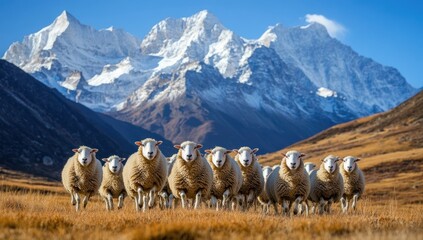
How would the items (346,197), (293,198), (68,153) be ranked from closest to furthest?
1. (293,198)
2. (346,197)
3. (68,153)

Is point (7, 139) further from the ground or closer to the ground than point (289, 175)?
further from the ground

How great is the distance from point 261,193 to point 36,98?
171 meters

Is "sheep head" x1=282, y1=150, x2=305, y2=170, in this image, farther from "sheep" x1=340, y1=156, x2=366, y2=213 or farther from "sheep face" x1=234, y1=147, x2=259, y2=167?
"sheep" x1=340, y1=156, x2=366, y2=213

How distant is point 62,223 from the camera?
11156mm

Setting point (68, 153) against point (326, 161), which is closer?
Answer: point (326, 161)

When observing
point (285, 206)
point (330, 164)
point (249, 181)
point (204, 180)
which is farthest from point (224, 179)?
point (330, 164)

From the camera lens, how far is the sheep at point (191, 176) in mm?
18141

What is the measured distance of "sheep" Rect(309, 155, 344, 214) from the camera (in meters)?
20.5

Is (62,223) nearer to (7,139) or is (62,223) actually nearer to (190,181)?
(190,181)

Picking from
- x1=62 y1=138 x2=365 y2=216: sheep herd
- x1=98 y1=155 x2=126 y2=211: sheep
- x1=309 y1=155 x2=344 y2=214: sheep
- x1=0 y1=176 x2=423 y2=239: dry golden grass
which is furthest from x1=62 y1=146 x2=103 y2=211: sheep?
x1=309 y1=155 x2=344 y2=214: sheep

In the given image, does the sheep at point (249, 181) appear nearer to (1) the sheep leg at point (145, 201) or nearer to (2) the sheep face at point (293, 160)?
(2) the sheep face at point (293, 160)

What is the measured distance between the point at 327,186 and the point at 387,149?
9727cm

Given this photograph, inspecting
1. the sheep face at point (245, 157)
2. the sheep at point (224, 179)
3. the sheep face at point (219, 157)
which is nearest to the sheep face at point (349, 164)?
the sheep face at point (245, 157)

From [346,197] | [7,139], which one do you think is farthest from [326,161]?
[7,139]
